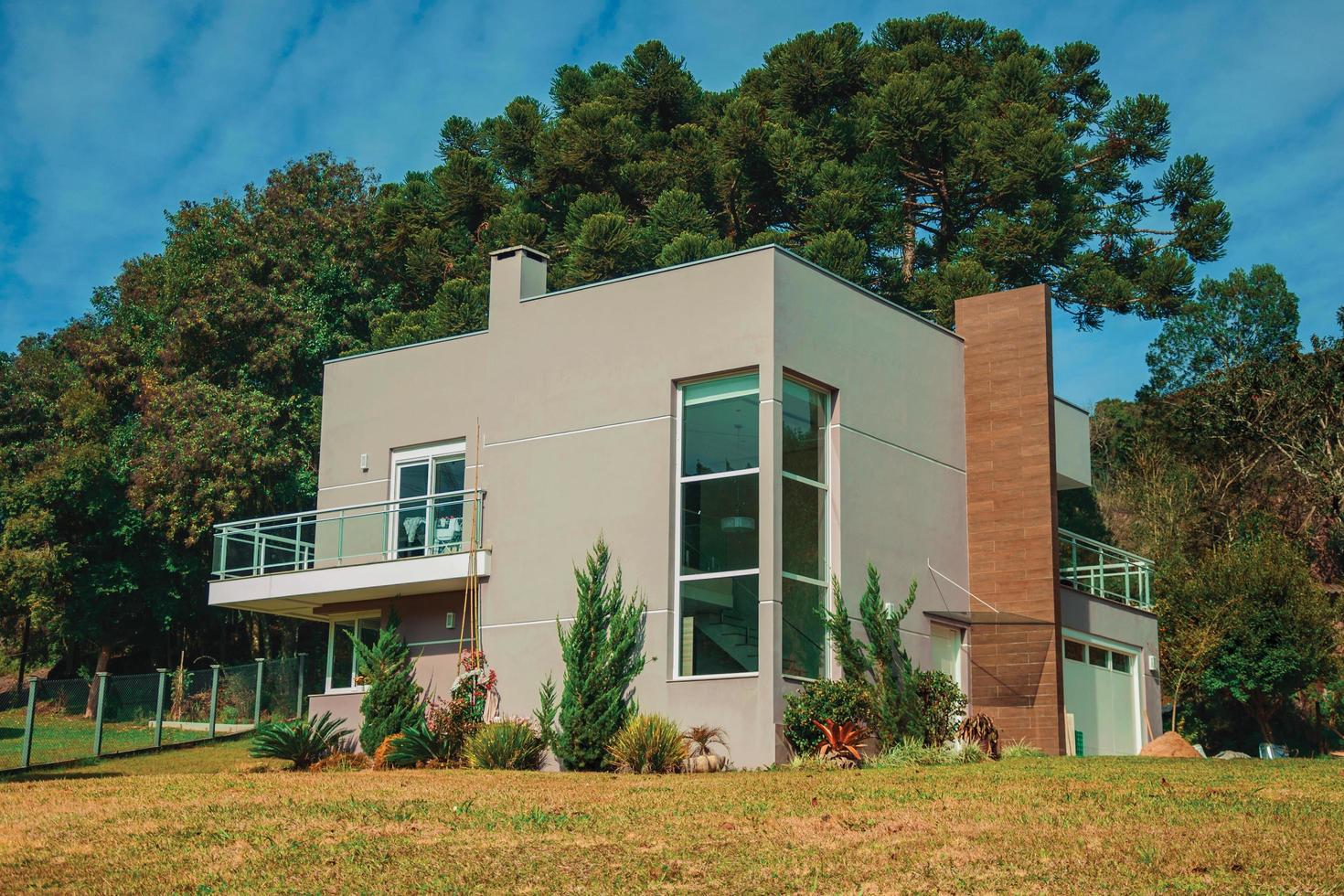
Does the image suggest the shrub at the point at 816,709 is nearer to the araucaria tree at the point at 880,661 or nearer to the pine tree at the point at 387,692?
the araucaria tree at the point at 880,661

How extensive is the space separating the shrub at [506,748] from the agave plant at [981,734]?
19.0 feet

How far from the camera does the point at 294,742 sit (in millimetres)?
19812

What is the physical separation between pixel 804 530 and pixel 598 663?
11.0 feet

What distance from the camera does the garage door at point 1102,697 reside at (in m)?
24.3

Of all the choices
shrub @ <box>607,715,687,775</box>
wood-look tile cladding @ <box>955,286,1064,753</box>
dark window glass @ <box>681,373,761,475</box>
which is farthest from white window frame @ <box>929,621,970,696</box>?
shrub @ <box>607,715,687,775</box>

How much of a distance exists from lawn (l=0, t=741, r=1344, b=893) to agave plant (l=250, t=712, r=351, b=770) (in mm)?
4291

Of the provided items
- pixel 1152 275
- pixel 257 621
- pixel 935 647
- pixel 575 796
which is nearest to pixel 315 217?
pixel 257 621

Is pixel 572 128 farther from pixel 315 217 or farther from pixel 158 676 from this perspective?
pixel 158 676

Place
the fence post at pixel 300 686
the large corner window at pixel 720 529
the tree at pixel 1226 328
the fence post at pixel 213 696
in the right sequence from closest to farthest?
the large corner window at pixel 720 529, the fence post at pixel 213 696, the fence post at pixel 300 686, the tree at pixel 1226 328

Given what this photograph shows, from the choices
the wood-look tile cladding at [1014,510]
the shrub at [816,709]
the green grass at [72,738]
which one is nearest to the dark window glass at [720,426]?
the shrub at [816,709]

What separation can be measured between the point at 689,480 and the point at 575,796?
6994 millimetres

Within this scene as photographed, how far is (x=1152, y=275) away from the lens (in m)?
35.3

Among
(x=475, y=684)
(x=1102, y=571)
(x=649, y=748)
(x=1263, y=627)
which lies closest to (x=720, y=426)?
(x=649, y=748)

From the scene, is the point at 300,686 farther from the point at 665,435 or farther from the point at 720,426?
the point at 720,426
